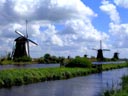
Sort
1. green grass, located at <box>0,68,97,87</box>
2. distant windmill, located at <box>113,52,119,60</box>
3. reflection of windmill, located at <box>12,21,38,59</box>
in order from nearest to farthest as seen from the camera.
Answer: green grass, located at <box>0,68,97,87</box> → reflection of windmill, located at <box>12,21,38,59</box> → distant windmill, located at <box>113,52,119,60</box>

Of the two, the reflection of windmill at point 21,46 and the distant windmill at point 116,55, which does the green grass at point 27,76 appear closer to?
the reflection of windmill at point 21,46

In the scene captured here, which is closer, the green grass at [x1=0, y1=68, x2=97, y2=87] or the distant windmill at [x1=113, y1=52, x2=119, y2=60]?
the green grass at [x1=0, y1=68, x2=97, y2=87]

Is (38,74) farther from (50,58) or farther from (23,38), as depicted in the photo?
(50,58)

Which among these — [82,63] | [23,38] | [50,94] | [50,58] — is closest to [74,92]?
[50,94]

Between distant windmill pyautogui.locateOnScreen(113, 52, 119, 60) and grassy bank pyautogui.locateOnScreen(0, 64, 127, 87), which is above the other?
distant windmill pyautogui.locateOnScreen(113, 52, 119, 60)

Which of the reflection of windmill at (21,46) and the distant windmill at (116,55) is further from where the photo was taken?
the distant windmill at (116,55)

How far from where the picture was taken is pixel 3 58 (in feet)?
328

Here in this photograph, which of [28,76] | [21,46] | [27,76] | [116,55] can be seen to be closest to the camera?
A: [27,76]

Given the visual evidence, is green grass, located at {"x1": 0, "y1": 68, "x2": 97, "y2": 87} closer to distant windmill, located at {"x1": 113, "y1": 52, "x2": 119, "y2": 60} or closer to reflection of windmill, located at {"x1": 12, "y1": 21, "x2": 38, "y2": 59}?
reflection of windmill, located at {"x1": 12, "y1": 21, "x2": 38, "y2": 59}

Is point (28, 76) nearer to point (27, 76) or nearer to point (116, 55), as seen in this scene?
point (27, 76)

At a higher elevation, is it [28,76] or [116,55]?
[116,55]

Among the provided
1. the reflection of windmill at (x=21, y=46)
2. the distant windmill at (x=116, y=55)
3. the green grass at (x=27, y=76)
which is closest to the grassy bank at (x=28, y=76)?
the green grass at (x=27, y=76)

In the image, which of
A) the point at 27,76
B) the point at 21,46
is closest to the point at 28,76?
the point at 27,76

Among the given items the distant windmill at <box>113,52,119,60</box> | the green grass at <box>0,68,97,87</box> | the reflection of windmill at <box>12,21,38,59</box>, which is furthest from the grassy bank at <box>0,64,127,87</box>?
the distant windmill at <box>113,52,119,60</box>
